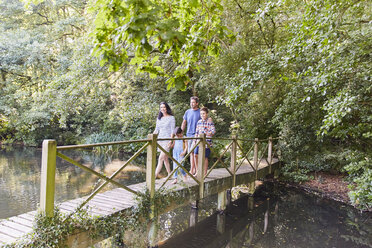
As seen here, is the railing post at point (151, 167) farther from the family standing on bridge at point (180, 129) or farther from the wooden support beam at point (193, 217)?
the wooden support beam at point (193, 217)

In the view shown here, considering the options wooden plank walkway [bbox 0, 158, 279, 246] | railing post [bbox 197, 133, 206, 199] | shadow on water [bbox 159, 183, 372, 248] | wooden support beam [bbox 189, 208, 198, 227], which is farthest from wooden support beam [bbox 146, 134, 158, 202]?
A: wooden support beam [bbox 189, 208, 198, 227]

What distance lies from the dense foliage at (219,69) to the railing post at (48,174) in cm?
106

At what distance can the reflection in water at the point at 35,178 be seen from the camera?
281 inches

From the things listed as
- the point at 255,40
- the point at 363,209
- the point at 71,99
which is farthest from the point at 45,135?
the point at 363,209

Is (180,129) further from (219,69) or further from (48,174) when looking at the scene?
(219,69)

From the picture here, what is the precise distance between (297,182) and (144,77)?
7.39 meters

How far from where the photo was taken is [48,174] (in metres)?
2.73

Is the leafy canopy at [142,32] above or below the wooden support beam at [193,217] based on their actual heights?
above

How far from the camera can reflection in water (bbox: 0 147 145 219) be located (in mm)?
7137

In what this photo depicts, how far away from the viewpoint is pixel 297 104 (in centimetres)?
754

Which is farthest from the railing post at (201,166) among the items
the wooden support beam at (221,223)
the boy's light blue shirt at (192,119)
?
the wooden support beam at (221,223)

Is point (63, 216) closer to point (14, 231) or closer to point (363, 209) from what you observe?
point (14, 231)

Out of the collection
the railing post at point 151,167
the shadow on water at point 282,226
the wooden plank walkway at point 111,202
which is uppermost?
the railing post at point 151,167

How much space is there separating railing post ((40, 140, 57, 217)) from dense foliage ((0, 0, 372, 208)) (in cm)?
106
